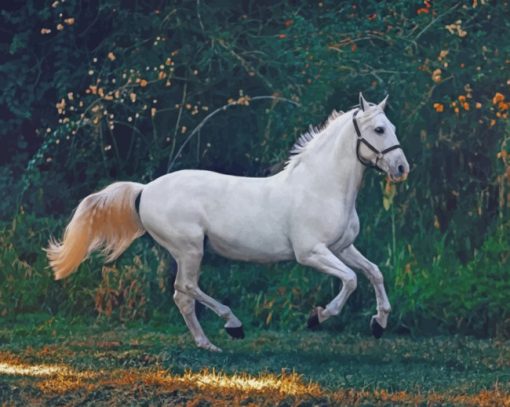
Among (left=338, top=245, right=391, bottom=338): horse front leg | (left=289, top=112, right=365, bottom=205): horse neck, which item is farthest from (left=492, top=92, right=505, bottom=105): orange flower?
(left=338, top=245, right=391, bottom=338): horse front leg

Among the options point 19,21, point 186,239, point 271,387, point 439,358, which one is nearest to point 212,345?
point 186,239

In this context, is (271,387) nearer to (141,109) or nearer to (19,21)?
(141,109)

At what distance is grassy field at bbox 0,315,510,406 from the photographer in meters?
8.31

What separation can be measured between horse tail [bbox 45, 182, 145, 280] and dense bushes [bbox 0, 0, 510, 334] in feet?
5.77

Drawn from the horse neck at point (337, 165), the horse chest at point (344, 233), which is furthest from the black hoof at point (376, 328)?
the horse neck at point (337, 165)

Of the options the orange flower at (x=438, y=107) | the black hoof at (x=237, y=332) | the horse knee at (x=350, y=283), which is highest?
the orange flower at (x=438, y=107)

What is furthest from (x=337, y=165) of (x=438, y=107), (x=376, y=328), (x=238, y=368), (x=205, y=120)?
(x=205, y=120)

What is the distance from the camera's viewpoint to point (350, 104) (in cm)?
1365

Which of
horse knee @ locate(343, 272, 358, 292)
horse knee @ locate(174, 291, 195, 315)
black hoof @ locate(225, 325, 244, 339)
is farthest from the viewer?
horse knee @ locate(174, 291, 195, 315)

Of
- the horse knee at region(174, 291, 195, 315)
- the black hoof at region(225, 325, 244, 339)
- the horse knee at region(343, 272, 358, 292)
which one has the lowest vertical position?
the black hoof at region(225, 325, 244, 339)

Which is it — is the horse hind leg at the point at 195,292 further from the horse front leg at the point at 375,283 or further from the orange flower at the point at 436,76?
the orange flower at the point at 436,76

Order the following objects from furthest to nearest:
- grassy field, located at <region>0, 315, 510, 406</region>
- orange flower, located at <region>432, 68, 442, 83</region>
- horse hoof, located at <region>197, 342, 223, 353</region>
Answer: orange flower, located at <region>432, 68, 442, 83</region>, horse hoof, located at <region>197, 342, 223, 353</region>, grassy field, located at <region>0, 315, 510, 406</region>

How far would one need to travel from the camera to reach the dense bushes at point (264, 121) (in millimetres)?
13031

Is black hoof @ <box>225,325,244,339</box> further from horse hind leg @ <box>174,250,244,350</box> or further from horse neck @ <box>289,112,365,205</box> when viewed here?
horse neck @ <box>289,112,365,205</box>
